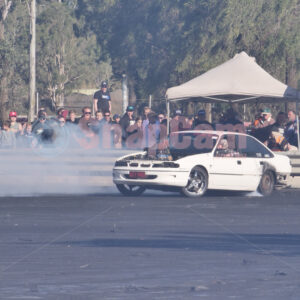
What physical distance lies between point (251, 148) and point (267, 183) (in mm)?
808

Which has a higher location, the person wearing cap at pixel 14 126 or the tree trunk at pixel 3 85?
the tree trunk at pixel 3 85

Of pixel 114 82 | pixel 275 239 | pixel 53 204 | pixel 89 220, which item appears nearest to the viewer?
pixel 275 239

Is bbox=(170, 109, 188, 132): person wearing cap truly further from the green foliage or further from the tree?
the tree

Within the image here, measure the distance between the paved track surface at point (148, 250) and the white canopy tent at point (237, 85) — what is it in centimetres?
625

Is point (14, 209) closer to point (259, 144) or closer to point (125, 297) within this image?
point (259, 144)

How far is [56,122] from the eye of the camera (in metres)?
23.7

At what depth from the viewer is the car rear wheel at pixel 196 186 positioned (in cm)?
1864

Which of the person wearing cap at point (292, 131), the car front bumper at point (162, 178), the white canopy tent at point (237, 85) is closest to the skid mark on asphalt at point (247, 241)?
the car front bumper at point (162, 178)

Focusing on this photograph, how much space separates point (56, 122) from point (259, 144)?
6.10 m

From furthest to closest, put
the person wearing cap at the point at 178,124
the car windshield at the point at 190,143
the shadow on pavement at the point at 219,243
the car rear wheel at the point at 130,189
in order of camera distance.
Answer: the person wearing cap at the point at 178,124 < the car rear wheel at the point at 130,189 < the car windshield at the point at 190,143 < the shadow on pavement at the point at 219,243

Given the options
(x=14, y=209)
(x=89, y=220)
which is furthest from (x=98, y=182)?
(x=89, y=220)

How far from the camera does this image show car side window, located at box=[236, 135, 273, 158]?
762 inches

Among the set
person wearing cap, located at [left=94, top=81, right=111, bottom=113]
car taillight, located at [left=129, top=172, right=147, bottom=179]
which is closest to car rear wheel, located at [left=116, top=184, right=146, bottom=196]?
car taillight, located at [left=129, top=172, right=147, bottom=179]

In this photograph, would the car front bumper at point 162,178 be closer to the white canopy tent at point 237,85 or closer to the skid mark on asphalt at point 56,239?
the skid mark on asphalt at point 56,239
